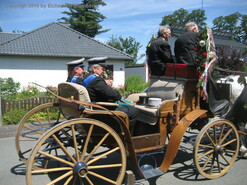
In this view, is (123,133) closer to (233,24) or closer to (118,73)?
(118,73)

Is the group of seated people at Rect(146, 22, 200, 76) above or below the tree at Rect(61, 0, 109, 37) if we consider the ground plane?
below

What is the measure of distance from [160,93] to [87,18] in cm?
2835

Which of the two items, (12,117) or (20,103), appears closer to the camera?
(12,117)

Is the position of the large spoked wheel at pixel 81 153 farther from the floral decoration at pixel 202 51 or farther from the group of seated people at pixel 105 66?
the floral decoration at pixel 202 51

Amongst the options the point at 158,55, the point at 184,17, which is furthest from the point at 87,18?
the point at 184,17

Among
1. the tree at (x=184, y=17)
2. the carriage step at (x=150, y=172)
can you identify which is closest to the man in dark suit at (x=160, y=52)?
the carriage step at (x=150, y=172)

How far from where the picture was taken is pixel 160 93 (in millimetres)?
4207

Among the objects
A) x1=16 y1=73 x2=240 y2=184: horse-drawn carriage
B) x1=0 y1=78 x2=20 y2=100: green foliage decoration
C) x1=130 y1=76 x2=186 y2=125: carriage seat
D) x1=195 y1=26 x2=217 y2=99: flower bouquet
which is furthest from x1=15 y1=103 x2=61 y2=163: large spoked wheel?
x1=0 y1=78 x2=20 y2=100: green foliage decoration

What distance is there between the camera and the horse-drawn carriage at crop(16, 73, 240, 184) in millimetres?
3000

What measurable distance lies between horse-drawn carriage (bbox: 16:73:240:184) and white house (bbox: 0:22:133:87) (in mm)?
11794

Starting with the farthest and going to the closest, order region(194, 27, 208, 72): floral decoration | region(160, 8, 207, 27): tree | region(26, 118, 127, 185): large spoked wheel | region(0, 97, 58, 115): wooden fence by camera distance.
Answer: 1. region(160, 8, 207, 27): tree
2. region(0, 97, 58, 115): wooden fence
3. region(194, 27, 208, 72): floral decoration
4. region(26, 118, 127, 185): large spoked wheel

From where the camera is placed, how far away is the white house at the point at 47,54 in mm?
14688

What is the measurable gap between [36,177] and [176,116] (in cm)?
253

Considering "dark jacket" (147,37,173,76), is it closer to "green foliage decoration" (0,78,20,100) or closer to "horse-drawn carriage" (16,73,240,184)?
"horse-drawn carriage" (16,73,240,184)
